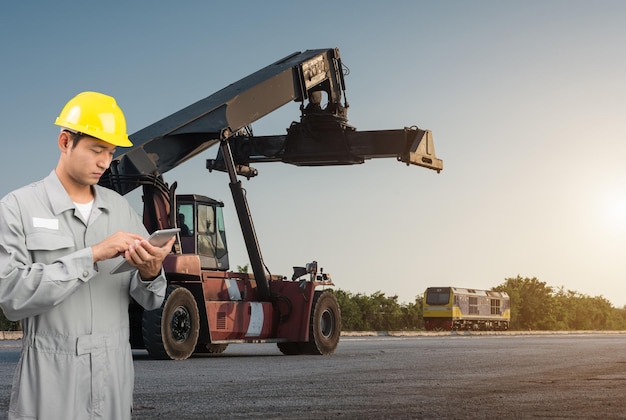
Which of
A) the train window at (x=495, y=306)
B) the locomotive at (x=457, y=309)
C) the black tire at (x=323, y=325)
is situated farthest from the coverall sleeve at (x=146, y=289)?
the train window at (x=495, y=306)

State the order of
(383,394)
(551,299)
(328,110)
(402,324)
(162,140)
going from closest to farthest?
(383,394) → (162,140) → (328,110) → (402,324) → (551,299)

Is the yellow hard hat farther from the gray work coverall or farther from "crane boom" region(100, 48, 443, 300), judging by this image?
"crane boom" region(100, 48, 443, 300)

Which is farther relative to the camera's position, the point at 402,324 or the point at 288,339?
the point at 402,324

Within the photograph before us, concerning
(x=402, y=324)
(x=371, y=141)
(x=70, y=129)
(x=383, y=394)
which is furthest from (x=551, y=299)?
(x=70, y=129)

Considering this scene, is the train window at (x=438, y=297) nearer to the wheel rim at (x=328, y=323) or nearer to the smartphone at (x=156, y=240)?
the wheel rim at (x=328, y=323)

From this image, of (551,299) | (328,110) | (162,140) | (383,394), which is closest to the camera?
(383,394)

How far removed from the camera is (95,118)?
11.3 ft

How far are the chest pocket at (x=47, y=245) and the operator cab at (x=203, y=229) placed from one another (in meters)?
13.9

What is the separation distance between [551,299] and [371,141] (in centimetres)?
7037

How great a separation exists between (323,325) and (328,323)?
0.17 metres

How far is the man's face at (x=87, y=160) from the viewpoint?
333 centimetres

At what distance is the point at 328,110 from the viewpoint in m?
20.2

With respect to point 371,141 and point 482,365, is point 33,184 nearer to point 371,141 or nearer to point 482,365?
point 482,365

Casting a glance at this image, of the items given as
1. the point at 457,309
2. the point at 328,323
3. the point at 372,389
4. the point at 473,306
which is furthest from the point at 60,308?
the point at 473,306
